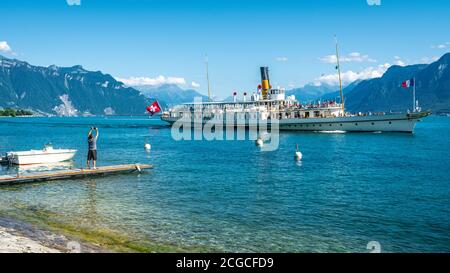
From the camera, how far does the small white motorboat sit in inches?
1732

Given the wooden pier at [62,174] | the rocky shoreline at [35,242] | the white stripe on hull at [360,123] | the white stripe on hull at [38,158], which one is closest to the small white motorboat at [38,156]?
the white stripe on hull at [38,158]

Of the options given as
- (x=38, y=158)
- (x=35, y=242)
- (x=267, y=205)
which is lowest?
(x=267, y=205)

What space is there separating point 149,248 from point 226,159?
3484 centimetres

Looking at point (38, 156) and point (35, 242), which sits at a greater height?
point (38, 156)

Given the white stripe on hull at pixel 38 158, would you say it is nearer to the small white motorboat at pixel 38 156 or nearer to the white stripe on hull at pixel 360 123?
the small white motorboat at pixel 38 156

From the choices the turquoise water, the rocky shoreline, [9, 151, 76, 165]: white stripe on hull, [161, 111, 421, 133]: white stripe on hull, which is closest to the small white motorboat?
[9, 151, 76, 165]: white stripe on hull

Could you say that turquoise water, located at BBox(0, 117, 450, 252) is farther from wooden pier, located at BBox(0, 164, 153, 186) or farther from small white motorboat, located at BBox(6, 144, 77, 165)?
small white motorboat, located at BBox(6, 144, 77, 165)

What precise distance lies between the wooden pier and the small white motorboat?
40.1ft

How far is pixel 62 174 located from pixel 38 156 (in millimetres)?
13750

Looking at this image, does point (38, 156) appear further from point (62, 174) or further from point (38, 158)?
point (62, 174)

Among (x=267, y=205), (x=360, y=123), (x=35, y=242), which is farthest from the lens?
(x=360, y=123)

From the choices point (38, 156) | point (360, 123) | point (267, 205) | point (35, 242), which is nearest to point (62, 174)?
point (38, 156)

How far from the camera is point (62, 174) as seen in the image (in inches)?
1323
